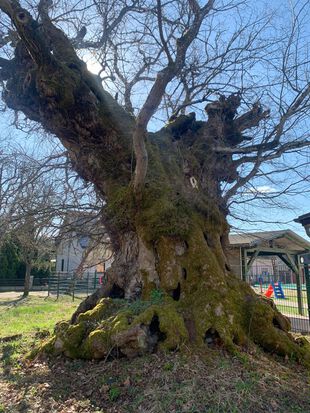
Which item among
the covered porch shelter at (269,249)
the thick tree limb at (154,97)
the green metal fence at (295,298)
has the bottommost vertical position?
the green metal fence at (295,298)

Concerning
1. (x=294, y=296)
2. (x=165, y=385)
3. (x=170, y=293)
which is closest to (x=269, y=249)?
(x=294, y=296)

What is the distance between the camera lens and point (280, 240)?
50.5ft

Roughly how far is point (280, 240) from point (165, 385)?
13.4 meters

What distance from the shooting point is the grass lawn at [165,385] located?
120 inches

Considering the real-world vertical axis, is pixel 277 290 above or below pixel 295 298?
above

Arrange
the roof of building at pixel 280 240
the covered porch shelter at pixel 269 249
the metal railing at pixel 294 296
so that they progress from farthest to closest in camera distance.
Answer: the roof of building at pixel 280 240, the covered porch shelter at pixel 269 249, the metal railing at pixel 294 296

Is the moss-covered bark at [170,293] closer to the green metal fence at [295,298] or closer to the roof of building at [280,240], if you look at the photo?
the green metal fence at [295,298]

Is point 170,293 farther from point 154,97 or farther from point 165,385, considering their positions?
point 154,97

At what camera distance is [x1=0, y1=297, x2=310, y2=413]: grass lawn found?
305 centimetres

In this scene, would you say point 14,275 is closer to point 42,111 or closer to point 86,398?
point 42,111

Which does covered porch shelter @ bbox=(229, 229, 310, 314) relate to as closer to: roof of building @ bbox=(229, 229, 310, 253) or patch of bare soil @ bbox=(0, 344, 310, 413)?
roof of building @ bbox=(229, 229, 310, 253)

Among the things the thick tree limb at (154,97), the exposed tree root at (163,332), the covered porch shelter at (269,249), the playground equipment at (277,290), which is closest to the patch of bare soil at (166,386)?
the exposed tree root at (163,332)

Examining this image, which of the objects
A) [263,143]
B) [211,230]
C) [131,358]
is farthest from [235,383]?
[263,143]

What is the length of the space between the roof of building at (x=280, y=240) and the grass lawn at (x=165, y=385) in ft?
30.2
